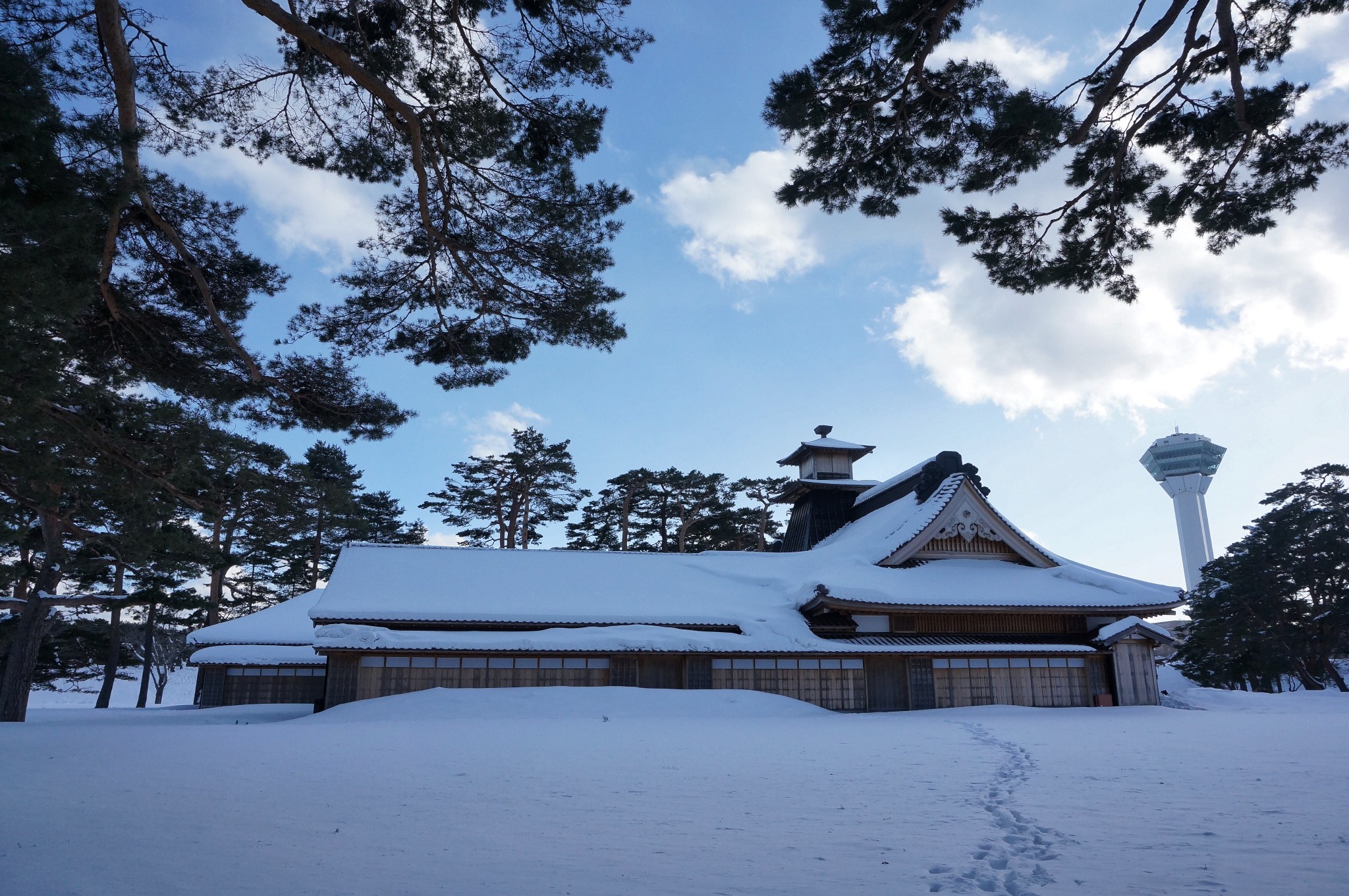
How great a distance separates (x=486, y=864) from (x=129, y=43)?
8.15 m

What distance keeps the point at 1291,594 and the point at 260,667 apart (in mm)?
35632

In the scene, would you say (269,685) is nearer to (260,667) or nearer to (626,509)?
(260,667)

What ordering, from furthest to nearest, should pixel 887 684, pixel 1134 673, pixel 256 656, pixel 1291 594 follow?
pixel 1291 594, pixel 256 656, pixel 1134 673, pixel 887 684

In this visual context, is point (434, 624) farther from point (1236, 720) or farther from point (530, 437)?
point (530, 437)

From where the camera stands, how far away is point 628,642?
53.7 feet

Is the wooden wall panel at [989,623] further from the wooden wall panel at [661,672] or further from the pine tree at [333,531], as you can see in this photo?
the pine tree at [333,531]

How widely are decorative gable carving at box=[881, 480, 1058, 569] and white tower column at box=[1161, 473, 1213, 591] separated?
4210 inches

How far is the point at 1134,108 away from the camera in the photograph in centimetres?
743

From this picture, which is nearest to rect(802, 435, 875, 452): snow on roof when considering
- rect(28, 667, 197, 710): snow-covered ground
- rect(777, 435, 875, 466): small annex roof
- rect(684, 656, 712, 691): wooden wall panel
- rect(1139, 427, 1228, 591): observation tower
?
rect(777, 435, 875, 466): small annex roof

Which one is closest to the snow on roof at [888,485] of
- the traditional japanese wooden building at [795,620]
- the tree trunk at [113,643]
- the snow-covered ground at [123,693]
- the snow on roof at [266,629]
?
the traditional japanese wooden building at [795,620]

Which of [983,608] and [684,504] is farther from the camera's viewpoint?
[684,504]

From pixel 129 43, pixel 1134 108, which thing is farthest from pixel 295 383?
pixel 1134 108

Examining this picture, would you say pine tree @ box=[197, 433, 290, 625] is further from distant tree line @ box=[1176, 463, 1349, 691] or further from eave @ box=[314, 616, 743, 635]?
distant tree line @ box=[1176, 463, 1349, 691]

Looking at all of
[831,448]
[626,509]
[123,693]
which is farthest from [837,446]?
[123,693]
